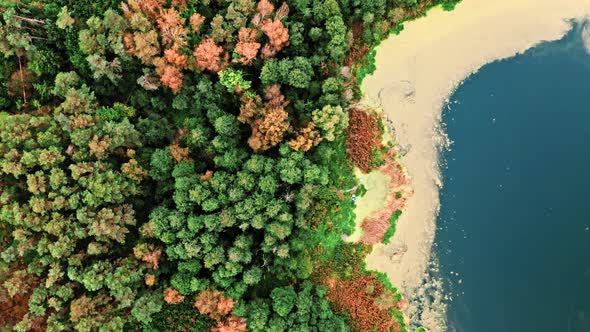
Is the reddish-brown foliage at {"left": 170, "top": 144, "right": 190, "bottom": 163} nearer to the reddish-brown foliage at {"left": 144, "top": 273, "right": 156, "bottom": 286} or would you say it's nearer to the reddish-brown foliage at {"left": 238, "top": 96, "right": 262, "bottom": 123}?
the reddish-brown foliage at {"left": 238, "top": 96, "right": 262, "bottom": 123}

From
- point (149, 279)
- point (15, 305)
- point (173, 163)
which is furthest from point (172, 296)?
point (15, 305)

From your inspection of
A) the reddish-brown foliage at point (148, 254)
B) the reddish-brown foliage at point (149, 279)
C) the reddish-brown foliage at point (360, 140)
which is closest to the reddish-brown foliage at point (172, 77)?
the reddish-brown foliage at point (148, 254)

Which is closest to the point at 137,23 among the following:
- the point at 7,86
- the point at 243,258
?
the point at 7,86

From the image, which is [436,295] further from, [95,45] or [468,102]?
[95,45]

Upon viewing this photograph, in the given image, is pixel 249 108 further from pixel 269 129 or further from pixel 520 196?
pixel 520 196

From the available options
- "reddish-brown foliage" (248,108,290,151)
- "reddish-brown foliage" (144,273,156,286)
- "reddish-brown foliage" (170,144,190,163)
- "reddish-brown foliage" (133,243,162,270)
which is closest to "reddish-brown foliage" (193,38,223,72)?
"reddish-brown foliage" (248,108,290,151)

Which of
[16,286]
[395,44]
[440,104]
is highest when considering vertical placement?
[395,44]
